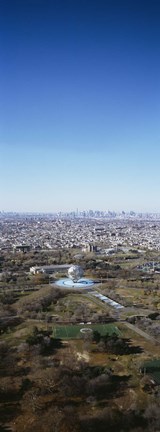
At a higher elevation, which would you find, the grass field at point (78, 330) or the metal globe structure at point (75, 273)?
the metal globe structure at point (75, 273)

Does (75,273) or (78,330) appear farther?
(75,273)

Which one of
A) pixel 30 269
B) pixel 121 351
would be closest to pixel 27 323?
pixel 121 351

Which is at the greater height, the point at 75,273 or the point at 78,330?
the point at 75,273

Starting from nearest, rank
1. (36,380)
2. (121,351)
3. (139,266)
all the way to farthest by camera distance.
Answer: (36,380)
(121,351)
(139,266)

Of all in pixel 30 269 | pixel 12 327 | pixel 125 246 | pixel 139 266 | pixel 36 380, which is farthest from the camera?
pixel 125 246

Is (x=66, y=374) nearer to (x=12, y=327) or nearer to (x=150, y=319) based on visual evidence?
(x=12, y=327)

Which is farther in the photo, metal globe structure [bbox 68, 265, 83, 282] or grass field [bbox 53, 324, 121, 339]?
metal globe structure [bbox 68, 265, 83, 282]

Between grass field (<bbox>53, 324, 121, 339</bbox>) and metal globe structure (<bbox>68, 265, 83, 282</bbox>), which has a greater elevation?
metal globe structure (<bbox>68, 265, 83, 282</bbox>)

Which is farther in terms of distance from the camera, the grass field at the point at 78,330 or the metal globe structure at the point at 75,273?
the metal globe structure at the point at 75,273
